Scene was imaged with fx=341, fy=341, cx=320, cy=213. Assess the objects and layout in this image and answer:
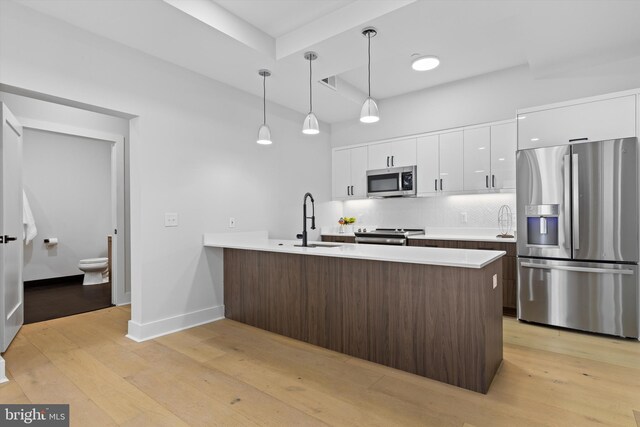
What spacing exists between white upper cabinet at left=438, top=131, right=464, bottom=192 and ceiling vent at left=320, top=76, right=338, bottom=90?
1548mm

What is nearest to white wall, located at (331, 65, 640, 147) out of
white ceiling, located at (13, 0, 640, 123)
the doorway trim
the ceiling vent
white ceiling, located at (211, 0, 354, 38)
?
white ceiling, located at (13, 0, 640, 123)

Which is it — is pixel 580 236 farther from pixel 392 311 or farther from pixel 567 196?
pixel 392 311

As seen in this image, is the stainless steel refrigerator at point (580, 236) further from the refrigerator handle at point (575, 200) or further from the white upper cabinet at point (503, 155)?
the white upper cabinet at point (503, 155)

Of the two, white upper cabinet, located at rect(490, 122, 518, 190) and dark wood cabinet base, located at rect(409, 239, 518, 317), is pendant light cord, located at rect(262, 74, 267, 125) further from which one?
dark wood cabinet base, located at rect(409, 239, 518, 317)

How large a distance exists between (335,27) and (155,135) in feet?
6.22

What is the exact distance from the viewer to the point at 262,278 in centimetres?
333

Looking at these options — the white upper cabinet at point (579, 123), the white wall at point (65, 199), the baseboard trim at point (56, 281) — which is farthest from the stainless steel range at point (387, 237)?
the baseboard trim at point (56, 281)

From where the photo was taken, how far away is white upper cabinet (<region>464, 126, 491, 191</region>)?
4086mm

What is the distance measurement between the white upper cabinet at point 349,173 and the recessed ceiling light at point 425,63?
5.39 feet

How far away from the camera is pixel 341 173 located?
5.43 meters

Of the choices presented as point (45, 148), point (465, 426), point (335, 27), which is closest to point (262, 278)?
point (465, 426)

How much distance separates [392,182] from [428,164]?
0.54m

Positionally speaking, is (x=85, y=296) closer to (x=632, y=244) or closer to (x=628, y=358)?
(x=628, y=358)

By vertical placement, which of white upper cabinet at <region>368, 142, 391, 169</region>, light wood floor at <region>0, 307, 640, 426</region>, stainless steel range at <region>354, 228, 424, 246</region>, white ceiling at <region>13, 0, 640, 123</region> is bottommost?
light wood floor at <region>0, 307, 640, 426</region>
